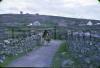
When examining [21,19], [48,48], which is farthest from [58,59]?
[21,19]

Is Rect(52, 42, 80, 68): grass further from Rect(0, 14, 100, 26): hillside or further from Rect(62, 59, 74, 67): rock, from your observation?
Rect(0, 14, 100, 26): hillside

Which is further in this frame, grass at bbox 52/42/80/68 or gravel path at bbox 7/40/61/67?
gravel path at bbox 7/40/61/67

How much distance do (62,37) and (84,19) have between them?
50 centimetres

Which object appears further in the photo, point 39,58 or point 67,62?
point 39,58

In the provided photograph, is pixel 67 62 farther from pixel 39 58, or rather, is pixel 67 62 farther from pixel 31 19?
pixel 31 19

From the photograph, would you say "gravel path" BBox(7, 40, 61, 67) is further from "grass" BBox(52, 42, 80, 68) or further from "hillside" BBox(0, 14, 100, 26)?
"hillside" BBox(0, 14, 100, 26)

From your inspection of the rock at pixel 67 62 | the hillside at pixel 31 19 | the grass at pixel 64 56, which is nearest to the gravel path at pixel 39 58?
the grass at pixel 64 56

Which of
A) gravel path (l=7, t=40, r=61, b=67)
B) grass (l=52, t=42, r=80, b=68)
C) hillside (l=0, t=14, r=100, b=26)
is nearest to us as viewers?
hillside (l=0, t=14, r=100, b=26)

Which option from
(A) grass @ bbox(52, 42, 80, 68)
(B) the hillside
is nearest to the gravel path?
(A) grass @ bbox(52, 42, 80, 68)

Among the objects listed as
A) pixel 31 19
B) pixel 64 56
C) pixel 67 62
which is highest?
pixel 31 19

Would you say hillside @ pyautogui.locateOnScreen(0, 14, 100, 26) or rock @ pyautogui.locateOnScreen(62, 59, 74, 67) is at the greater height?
hillside @ pyautogui.locateOnScreen(0, 14, 100, 26)

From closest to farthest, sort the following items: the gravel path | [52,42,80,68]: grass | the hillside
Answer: the hillside
[52,42,80,68]: grass
the gravel path

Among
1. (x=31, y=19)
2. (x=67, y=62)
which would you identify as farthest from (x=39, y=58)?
(x=31, y=19)

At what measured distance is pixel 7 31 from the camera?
525 centimetres
